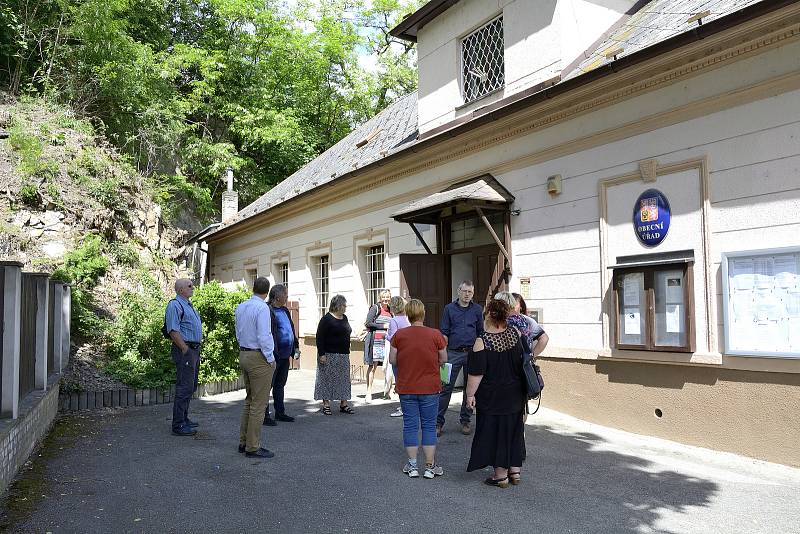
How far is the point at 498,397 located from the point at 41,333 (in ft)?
16.5

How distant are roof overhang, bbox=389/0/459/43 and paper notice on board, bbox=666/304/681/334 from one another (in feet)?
20.4

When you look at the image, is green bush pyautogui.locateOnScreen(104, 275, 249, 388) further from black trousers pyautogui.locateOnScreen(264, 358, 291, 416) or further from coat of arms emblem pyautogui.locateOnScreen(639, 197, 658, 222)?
coat of arms emblem pyautogui.locateOnScreen(639, 197, 658, 222)

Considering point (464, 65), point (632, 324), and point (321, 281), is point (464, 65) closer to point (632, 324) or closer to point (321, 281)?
point (632, 324)

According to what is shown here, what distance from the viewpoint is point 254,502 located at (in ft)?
15.5

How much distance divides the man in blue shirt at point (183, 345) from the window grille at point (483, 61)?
5.57 m

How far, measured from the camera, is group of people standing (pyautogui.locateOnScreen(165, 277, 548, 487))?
5.11 metres

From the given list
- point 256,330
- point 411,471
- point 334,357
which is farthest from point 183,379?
point 411,471

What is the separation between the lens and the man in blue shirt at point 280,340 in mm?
7281

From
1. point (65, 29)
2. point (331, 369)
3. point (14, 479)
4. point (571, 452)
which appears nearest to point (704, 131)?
point (571, 452)

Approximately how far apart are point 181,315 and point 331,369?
2206 millimetres

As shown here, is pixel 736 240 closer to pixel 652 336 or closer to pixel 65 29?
pixel 652 336

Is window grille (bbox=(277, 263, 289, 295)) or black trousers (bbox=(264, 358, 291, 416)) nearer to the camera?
black trousers (bbox=(264, 358, 291, 416))

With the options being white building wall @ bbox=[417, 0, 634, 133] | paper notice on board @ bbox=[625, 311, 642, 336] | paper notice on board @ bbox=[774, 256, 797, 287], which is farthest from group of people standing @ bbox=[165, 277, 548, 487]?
white building wall @ bbox=[417, 0, 634, 133]

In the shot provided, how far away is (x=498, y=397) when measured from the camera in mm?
5082
